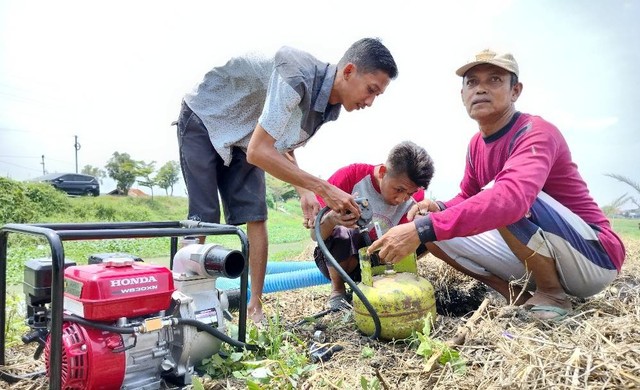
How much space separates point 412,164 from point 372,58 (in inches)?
30.8

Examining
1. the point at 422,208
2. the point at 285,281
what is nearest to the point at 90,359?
the point at 422,208

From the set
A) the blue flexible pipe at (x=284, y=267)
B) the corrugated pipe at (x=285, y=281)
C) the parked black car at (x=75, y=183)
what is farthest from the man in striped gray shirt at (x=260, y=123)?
the parked black car at (x=75, y=183)

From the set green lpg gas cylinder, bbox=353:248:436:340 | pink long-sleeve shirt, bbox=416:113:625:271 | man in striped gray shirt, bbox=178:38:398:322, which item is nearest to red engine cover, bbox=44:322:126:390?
man in striped gray shirt, bbox=178:38:398:322

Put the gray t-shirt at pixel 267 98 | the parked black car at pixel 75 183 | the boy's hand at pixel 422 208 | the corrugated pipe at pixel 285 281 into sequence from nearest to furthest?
the gray t-shirt at pixel 267 98 → the boy's hand at pixel 422 208 → the corrugated pipe at pixel 285 281 → the parked black car at pixel 75 183

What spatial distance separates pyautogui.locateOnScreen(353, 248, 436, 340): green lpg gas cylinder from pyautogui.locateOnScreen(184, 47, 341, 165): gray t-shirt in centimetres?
89

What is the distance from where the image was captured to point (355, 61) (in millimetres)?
2715

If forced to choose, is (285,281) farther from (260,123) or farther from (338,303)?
(260,123)

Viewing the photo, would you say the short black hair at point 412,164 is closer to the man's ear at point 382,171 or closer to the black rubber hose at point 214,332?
the man's ear at point 382,171

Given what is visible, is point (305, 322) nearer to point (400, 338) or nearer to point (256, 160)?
point (400, 338)

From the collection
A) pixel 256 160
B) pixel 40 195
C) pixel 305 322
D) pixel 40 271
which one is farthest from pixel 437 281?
pixel 40 195

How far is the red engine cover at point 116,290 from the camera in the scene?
182 centimetres

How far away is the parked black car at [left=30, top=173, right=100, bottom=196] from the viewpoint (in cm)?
2087

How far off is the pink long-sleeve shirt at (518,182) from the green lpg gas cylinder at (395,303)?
1.24 ft

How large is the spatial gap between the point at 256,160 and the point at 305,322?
1076mm
